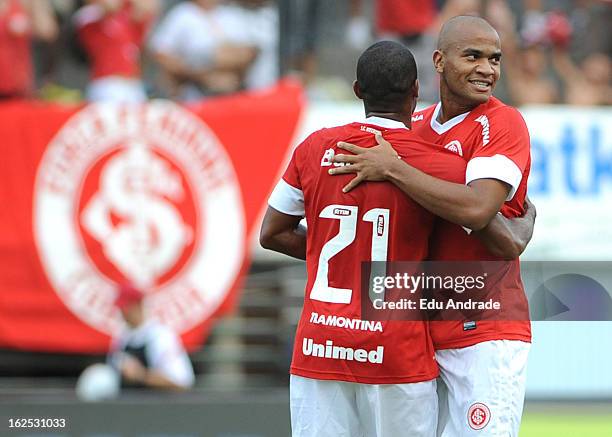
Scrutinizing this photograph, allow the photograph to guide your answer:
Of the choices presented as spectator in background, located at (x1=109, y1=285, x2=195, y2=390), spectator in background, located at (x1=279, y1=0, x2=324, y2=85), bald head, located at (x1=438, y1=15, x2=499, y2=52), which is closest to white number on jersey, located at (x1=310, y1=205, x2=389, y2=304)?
bald head, located at (x1=438, y1=15, x2=499, y2=52)

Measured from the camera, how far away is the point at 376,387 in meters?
4.29

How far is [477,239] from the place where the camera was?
14.3 ft

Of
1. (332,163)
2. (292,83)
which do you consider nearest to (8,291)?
(292,83)

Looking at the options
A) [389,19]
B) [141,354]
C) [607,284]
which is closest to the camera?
[607,284]

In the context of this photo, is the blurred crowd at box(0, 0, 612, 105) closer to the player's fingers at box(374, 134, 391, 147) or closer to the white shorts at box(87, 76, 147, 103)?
the white shorts at box(87, 76, 147, 103)

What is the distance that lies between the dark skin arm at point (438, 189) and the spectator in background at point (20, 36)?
634cm

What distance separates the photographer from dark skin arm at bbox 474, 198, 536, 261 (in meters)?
4.21

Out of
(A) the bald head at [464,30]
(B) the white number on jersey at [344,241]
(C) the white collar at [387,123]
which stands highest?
(A) the bald head at [464,30]

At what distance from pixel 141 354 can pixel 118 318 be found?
0.64 meters

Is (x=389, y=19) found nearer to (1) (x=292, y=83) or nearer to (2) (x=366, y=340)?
(1) (x=292, y=83)

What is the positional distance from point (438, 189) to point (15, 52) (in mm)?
6682

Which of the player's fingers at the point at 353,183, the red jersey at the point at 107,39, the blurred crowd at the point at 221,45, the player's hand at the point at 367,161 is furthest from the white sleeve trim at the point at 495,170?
the red jersey at the point at 107,39

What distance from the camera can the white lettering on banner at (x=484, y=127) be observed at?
169 inches

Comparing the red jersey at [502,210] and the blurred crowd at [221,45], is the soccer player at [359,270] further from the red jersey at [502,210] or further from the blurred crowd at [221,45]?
the blurred crowd at [221,45]
